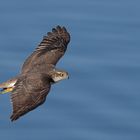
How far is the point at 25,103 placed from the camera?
52.5 feet

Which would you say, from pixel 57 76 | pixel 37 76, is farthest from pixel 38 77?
pixel 57 76

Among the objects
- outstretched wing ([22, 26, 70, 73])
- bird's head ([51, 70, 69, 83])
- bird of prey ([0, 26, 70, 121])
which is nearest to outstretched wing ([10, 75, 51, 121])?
bird of prey ([0, 26, 70, 121])

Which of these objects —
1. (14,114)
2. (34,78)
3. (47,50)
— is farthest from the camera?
(47,50)

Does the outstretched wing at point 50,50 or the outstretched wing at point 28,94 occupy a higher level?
the outstretched wing at point 50,50

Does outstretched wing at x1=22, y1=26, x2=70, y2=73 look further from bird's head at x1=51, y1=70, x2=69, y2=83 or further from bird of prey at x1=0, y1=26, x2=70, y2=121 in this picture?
bird's head at x1=51, y1=70, x2=69, y2=83

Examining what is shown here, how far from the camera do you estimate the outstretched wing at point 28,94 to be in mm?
15820

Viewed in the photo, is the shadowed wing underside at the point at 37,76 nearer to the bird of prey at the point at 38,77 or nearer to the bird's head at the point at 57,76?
the bird of prey at the point at 38,77

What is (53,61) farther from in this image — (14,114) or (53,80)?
(14,114)

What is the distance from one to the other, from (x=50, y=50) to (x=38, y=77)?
140cm

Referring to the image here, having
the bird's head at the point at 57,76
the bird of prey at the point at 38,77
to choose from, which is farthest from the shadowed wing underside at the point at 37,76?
the bird's head at the point at 57,76

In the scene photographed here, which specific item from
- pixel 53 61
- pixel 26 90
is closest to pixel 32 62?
pixel 53 61

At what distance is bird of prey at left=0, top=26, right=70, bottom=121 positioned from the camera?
52.6 feet

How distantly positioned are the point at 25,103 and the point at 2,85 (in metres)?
1.19

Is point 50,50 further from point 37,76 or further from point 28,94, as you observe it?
point 28,94
